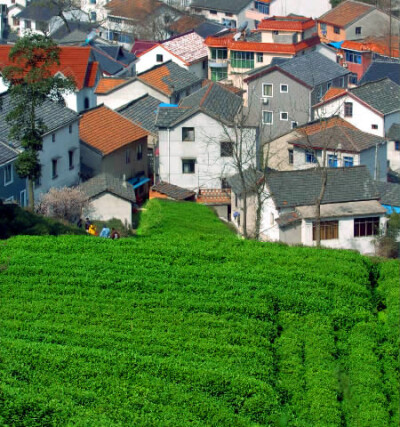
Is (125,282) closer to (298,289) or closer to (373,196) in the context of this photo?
(298,289)

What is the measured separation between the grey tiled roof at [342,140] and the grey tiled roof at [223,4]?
91.2ft

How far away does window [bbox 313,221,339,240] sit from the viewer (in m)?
23.9

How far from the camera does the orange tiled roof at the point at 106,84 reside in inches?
1447

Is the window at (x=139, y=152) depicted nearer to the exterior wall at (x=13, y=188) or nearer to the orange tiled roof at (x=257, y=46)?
the exterior wall at (x=13, y=188)

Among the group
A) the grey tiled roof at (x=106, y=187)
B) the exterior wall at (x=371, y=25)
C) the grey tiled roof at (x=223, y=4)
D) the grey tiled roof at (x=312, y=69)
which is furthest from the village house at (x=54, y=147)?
the grey tiled roof at (x=223, y=4)

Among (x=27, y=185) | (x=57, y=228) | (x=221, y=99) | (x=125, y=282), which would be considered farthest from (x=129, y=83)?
(x=125, y=282)

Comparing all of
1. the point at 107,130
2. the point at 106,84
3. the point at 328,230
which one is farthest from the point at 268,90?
the point at 328,230

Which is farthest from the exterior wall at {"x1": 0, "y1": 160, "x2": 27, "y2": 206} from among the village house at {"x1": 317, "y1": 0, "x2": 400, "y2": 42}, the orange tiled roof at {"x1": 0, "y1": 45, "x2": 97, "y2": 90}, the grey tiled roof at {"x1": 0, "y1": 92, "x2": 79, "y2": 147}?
the village house at {"x1": 317, "y1": 0, "x2": 400, "y2": 42}

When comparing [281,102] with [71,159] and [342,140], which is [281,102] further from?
[71,159]

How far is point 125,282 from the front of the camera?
14781mm

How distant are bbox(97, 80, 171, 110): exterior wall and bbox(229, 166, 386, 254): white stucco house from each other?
12085 mm

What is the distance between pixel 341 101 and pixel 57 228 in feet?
57.0

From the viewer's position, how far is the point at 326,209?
79.5ft

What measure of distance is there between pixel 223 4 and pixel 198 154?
30.3m
